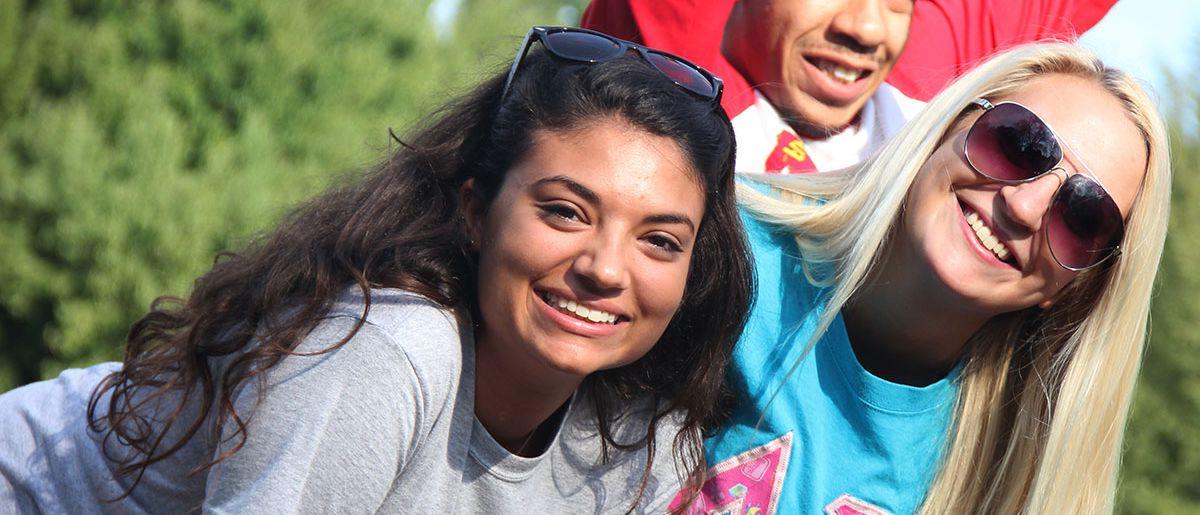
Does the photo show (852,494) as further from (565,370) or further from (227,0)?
(227,0)

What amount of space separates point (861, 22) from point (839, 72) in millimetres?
162

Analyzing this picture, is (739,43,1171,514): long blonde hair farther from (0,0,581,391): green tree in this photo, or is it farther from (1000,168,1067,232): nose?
(0,0,581,391): green tree

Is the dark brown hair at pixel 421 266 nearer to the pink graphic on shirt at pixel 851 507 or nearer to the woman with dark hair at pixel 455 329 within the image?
the woman with dark hair at pixel 455 329

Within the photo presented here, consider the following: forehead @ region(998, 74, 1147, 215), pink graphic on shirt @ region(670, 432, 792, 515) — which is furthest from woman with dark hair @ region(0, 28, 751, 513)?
forehead @ region(998, 74, 1147, 215)

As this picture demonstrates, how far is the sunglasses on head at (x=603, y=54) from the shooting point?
2.59m

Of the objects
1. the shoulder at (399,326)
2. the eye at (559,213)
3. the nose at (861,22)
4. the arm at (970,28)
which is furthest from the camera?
the arm at (970,28)

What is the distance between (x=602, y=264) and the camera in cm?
243

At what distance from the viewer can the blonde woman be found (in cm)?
289

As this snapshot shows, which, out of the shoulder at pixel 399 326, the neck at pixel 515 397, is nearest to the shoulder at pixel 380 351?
the shoulder at pixel 399 326

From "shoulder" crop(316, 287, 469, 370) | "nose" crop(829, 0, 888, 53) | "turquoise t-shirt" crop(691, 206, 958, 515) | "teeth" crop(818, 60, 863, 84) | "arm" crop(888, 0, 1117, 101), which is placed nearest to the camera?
"shoulder" crop(316, 287, 469, 370)

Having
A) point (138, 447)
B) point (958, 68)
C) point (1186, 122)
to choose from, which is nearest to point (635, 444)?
point (138, 447)

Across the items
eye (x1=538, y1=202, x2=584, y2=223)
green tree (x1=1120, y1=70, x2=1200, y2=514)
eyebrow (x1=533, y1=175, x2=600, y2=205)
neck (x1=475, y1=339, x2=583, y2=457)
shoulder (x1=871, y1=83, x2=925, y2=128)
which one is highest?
eyebrow (x1=533, y1=175, x2=600, y2=205)

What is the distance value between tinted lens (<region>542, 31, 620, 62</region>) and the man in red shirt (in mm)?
955

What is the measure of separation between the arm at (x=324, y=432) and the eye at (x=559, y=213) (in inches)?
14.8
